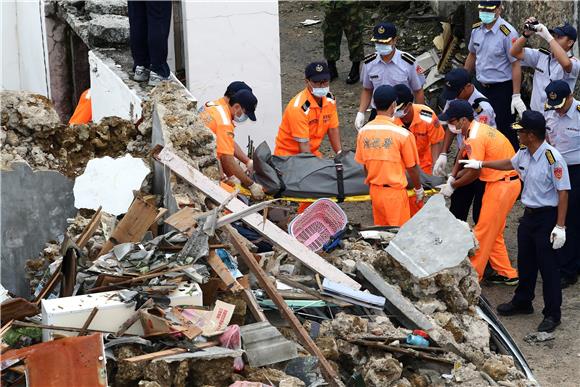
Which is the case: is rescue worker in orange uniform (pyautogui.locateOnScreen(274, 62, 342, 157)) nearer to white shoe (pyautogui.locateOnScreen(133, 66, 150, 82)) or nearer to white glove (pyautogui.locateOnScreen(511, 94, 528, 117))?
white shoe (pyautogui.locateOnScreen(133, 66, 150, 82))

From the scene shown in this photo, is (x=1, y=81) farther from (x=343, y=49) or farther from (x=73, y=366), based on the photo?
(x=73, y=366)

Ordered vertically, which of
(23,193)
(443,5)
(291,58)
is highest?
(23,193)

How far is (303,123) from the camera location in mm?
10070

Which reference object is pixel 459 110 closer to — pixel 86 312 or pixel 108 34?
pixel 108 34

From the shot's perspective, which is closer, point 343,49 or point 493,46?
point 493,46

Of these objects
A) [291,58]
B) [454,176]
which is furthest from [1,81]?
[454,176]

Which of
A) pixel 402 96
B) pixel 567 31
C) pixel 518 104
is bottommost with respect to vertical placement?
pixel 518 104

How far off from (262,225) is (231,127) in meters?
2.33

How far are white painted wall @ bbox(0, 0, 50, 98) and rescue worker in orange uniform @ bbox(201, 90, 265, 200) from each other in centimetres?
312

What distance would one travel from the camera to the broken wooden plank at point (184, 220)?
6.70 m

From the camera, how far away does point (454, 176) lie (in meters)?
9.53

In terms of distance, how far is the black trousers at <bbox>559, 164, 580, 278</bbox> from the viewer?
9.52 meters

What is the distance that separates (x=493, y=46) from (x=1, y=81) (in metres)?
5.18

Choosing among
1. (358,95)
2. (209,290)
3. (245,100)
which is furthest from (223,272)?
(358,95)
